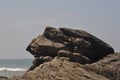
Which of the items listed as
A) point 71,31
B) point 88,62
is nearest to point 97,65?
point 88,62

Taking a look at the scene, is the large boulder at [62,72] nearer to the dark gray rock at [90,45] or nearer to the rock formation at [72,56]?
the rock formation at [72,56]

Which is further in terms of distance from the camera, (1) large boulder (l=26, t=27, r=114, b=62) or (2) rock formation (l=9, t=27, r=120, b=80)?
(1) large boulder (l=26, t=27, r=114, b=62)

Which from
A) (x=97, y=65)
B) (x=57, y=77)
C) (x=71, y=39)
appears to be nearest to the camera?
(x=57, y=77)

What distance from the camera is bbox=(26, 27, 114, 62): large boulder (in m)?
49.4

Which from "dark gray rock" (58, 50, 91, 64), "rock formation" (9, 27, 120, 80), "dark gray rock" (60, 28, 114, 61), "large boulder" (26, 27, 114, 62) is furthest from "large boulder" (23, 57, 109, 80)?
"dark gray rock" (60, 28, 114, 61)

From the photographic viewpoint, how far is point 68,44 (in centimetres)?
4975

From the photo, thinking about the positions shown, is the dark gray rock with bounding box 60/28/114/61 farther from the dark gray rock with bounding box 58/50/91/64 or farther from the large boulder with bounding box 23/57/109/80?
the large boulder with bounding box 23/57/109/80

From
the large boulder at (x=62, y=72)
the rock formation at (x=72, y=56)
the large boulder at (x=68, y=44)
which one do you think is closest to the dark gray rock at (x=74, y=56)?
the rock formation at (x=72, y=56)

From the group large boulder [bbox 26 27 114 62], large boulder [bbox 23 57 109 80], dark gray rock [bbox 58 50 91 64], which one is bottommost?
large boulder [bbox 23 57 109 80]

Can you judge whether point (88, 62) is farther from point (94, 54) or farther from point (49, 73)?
point (49, 73)

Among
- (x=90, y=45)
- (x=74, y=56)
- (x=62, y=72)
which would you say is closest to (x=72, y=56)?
(x=74, y=56)

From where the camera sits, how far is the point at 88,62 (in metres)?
48.9

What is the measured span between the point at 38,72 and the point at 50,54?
5.88m

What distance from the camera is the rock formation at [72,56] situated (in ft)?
146
